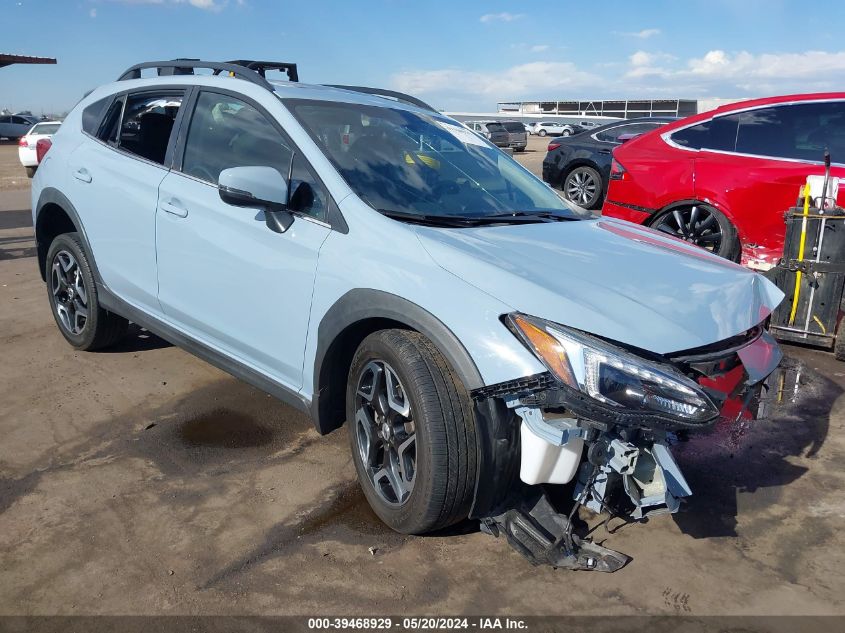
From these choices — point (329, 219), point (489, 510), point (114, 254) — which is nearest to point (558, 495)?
point (489, 510)

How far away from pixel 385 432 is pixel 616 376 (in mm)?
1013

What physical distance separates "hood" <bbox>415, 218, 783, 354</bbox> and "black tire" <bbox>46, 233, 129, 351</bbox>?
2738 millimetres

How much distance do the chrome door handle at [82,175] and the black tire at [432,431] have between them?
2.67 m

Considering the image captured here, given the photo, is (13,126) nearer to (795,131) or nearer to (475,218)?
(795,131)

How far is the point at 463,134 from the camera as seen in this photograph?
13.4 ft

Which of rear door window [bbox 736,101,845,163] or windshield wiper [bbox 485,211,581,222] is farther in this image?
rear door window [bbox 736,101,845,163]

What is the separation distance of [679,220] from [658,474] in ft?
14.9

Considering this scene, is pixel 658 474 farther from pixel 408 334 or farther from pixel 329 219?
pixel 329 219

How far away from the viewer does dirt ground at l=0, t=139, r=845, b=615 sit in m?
2.56

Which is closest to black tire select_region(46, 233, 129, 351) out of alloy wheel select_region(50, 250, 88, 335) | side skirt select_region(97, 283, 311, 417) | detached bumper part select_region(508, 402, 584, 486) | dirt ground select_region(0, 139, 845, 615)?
alloy wheel select_region(50, 250, 88, 335)

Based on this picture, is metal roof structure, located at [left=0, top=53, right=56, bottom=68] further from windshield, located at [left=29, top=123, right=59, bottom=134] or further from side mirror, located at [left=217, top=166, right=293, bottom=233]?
side mirror, located at [left=217, top=166, right=293, bottom=233]

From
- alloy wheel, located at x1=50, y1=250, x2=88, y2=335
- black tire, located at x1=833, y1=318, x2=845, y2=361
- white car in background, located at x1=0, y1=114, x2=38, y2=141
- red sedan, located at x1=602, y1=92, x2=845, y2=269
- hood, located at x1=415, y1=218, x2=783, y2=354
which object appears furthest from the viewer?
white car in background, located at x1=0, y1=114, x2=38, y2=141

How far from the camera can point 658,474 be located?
7.95 ft

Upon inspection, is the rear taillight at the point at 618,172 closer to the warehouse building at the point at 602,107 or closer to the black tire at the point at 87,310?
the black tire at the point at 87,310
